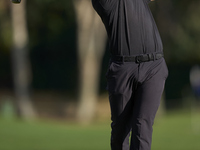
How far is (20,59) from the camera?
2598 cm

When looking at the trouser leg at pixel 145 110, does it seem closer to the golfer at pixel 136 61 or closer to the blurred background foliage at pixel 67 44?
the golfer at pixel 136 61

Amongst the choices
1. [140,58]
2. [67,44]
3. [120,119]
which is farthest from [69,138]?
[67,44]

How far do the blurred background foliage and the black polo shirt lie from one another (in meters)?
18.9

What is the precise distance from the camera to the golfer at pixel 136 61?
536 centimetres

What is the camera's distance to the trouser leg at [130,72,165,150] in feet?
17.5

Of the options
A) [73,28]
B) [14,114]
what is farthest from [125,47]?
[73,28]

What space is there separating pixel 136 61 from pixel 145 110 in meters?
0.50

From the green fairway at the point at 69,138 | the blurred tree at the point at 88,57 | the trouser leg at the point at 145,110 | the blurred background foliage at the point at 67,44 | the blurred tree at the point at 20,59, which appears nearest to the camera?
the trouser leg at the point at 145,110

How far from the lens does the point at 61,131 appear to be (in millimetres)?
19562

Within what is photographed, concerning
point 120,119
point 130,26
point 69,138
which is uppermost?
point 130,26

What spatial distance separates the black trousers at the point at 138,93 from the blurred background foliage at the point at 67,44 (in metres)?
18.9

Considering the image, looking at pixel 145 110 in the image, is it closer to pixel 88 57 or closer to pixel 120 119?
pixel 120 119

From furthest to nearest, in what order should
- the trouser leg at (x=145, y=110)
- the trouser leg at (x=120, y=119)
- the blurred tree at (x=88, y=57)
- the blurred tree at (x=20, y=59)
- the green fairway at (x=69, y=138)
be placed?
the blurred tree at (x=20, y=59), the blurred tree at (x=88, y=57), the green fairway at (x=69, y=138), the trouser leg at (x=120, y=119), the trouser leg at (x=145, y=110)

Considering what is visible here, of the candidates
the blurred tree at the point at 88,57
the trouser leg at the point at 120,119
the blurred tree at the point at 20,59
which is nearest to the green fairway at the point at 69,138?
the blurred tree at the point at 88,57
